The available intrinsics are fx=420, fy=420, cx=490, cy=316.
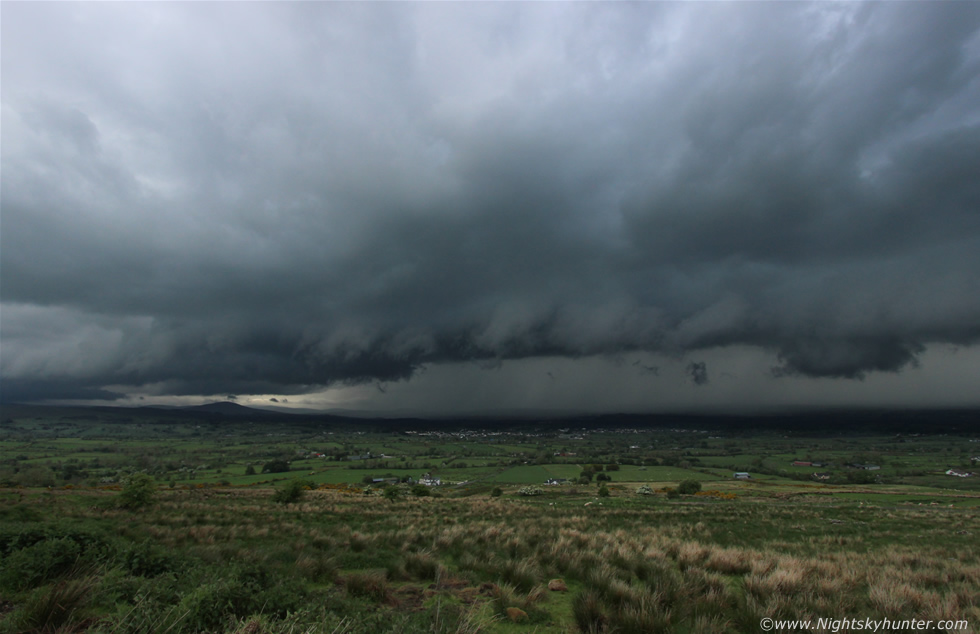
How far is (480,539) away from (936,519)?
3850cm

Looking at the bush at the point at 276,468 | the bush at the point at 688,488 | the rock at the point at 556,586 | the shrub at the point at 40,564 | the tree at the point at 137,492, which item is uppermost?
the shrub at the point at 40,564

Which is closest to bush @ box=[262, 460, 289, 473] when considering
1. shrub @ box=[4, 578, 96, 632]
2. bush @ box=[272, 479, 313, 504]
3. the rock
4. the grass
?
bush @ box=[272, 479, 313, 504]

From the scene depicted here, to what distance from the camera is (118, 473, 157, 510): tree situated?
2612 centimetres

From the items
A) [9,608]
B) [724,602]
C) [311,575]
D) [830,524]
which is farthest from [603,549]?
[830,524]

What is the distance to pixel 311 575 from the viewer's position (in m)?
10.2

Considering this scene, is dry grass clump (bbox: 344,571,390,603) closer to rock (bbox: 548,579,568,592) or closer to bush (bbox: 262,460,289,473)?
rock (bbox: 548,579,568,592)

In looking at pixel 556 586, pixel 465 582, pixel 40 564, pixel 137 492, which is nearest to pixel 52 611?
pixel 40 564

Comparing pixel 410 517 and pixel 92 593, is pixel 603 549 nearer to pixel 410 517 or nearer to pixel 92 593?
pixel 92 593

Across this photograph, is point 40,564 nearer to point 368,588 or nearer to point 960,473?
point 368,588

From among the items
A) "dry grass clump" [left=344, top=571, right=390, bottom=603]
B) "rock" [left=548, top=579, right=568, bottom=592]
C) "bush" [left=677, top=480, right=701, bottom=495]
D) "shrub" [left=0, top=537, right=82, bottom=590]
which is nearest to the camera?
"shrub" [left=0, top=537, right=82, bottom=590]

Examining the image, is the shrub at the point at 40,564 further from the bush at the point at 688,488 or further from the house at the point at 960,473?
the house at the point at 960,473

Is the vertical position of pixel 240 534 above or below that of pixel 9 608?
below

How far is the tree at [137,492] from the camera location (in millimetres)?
26125

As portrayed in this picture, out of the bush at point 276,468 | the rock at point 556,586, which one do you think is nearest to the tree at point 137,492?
the rock at point 556,586
